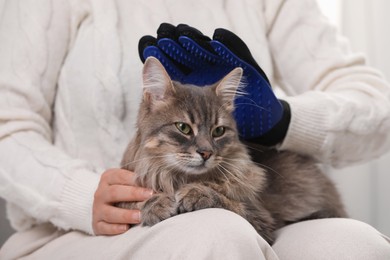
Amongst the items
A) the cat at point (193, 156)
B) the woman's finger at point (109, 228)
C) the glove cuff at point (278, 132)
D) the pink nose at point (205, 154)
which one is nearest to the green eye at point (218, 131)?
the cat at point (193, 156)

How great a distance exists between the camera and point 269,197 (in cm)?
143

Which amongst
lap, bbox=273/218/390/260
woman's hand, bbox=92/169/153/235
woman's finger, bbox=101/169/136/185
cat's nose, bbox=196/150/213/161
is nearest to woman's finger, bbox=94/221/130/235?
woman's hand, bbox=92/169/153/235

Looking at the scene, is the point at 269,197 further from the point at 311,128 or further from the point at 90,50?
the point at 90,50

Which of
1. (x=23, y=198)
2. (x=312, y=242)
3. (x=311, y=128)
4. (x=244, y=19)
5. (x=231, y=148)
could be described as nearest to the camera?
(x=312, y=242)

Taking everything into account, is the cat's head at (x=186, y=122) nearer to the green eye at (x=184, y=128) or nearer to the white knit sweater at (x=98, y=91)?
the green eye at (x=184, y=128)

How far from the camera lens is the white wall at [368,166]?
238cm

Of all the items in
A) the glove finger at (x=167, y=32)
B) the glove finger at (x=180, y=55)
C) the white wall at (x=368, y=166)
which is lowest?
the white wall at (x=368, y=166)

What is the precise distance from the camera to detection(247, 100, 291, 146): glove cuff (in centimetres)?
147

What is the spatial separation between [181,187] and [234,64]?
1.19ft

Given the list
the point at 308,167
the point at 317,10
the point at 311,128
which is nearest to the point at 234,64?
the point at 311,128

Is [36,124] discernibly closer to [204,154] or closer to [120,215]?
[120,215]

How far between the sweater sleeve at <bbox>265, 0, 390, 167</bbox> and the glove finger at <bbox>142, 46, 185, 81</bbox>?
0.37 m

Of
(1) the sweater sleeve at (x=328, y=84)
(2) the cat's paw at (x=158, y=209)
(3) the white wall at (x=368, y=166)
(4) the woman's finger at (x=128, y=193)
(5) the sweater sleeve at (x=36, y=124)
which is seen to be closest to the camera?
(2) the cat's paw at (x=158, y=209)

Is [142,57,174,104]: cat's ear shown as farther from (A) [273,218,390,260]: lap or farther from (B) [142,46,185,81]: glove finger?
(A) [273,218,390,260]: lap
